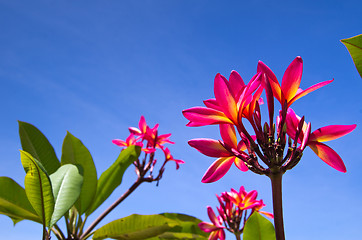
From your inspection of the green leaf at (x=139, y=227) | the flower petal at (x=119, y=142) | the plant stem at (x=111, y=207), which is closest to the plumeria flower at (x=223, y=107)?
the green leaf at (x=139, y=227)

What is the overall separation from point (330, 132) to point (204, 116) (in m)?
0.25

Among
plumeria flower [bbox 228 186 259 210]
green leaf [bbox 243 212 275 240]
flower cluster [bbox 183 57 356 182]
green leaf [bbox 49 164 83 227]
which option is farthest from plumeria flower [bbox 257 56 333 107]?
plumeria flower [bbox 228 186 259 210]

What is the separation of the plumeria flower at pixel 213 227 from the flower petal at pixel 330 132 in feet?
3.88

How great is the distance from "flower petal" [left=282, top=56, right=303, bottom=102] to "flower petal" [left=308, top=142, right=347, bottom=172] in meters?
0.11

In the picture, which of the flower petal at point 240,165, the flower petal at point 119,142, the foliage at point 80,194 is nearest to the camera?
the flower petal at point 240,165

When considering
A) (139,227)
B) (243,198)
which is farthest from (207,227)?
(139,227)

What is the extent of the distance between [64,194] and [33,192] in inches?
7.9

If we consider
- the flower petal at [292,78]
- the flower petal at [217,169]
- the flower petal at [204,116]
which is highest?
the flower petal at [292,78]

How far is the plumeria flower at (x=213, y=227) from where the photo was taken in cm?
175

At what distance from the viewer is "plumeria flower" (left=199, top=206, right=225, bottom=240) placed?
5.75 ft

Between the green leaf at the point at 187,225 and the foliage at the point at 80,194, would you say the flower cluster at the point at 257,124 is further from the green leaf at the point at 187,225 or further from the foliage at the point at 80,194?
the green leaf at the point at 187,225

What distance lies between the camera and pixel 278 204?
58 cm

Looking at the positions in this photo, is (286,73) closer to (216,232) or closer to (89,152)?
(216,232)

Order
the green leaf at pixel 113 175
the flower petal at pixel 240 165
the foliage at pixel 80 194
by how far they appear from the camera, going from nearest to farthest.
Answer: the flower petal at pixel 240 165, the foliage at pixel 80 194, the green leaf at pixel 113 175
